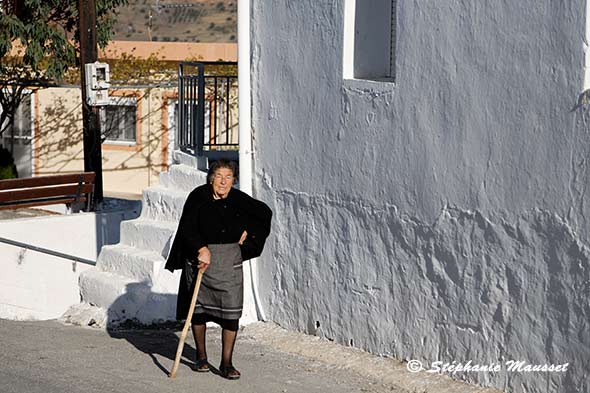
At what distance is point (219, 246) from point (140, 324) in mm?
3027

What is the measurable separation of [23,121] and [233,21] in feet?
111

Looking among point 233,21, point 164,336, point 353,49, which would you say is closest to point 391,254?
point 353,49

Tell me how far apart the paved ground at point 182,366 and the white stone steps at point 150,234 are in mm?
1087

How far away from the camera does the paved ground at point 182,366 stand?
25.9 feet

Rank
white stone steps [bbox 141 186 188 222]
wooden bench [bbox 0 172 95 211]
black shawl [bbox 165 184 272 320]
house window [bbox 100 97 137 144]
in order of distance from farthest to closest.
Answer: house window [bbox 100 97 137 144] < wooden bench [bbox 0 172 95 211] < white stone steps [bbox 141 186 188 222] < black shawl [bbox 165 184 272 320]

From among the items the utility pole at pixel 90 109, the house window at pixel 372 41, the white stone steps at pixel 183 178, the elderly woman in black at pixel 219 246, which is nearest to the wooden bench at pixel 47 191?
the utility pole at pixel 90 109

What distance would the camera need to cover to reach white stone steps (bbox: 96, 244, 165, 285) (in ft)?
35.6

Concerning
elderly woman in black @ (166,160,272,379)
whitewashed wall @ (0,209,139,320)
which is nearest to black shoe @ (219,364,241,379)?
elderly woman in black @ (166,160,272,379)

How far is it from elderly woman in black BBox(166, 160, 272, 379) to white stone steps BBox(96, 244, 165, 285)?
273 cm

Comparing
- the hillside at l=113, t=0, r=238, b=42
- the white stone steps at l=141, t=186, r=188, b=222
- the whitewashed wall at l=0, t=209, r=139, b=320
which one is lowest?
the whitewashed wall at l=0, t=209, r=139, b=320

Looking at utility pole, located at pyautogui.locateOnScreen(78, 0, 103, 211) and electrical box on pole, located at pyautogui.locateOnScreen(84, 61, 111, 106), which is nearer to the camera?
electrical box on pole, located at pyautogui.locateOnScreen(84, 61, 111, 106)

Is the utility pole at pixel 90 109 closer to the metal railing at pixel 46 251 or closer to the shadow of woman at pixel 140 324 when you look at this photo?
the metal railing at pixel 46 251

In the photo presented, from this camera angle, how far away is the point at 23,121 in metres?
27.9

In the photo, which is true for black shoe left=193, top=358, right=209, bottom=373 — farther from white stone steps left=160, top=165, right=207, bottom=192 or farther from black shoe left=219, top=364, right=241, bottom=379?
white stone steps left=160, top=165, right=207, bottom=192
